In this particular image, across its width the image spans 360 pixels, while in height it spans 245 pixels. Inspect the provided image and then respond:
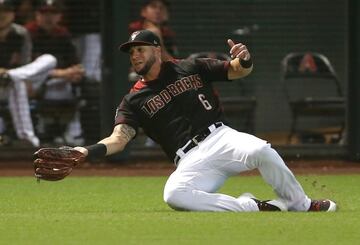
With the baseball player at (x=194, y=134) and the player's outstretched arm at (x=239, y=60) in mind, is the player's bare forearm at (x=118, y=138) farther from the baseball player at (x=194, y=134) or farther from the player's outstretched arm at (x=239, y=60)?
the player's outstretched arm at (x=239, y=60)

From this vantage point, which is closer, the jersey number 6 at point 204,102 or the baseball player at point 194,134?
the baseball player at point 194,134

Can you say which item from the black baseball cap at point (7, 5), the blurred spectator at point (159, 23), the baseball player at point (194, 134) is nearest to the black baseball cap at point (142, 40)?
the baseball player at point (194, 134)

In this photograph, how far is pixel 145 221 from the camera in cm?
658

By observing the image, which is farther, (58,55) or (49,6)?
(58,55)

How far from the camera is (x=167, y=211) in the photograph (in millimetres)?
7359

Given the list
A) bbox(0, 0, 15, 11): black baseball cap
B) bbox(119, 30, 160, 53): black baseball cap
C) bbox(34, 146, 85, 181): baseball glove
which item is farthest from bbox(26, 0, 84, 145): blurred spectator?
bbox(34, 146, 85, 181): baseball glove

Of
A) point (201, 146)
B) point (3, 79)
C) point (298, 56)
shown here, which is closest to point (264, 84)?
point (298, 56)

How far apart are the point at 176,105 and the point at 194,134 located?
9.6 inches

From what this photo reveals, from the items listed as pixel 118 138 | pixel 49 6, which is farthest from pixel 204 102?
pixel 49 6

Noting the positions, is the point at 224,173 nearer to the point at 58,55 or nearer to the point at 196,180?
the point at 196,180

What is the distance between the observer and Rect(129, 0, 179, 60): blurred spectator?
11.9 m

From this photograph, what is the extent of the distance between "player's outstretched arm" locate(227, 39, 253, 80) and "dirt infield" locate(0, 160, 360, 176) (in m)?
4.00

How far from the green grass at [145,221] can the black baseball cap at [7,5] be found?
3182 mm

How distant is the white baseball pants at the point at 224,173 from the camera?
699 cm
